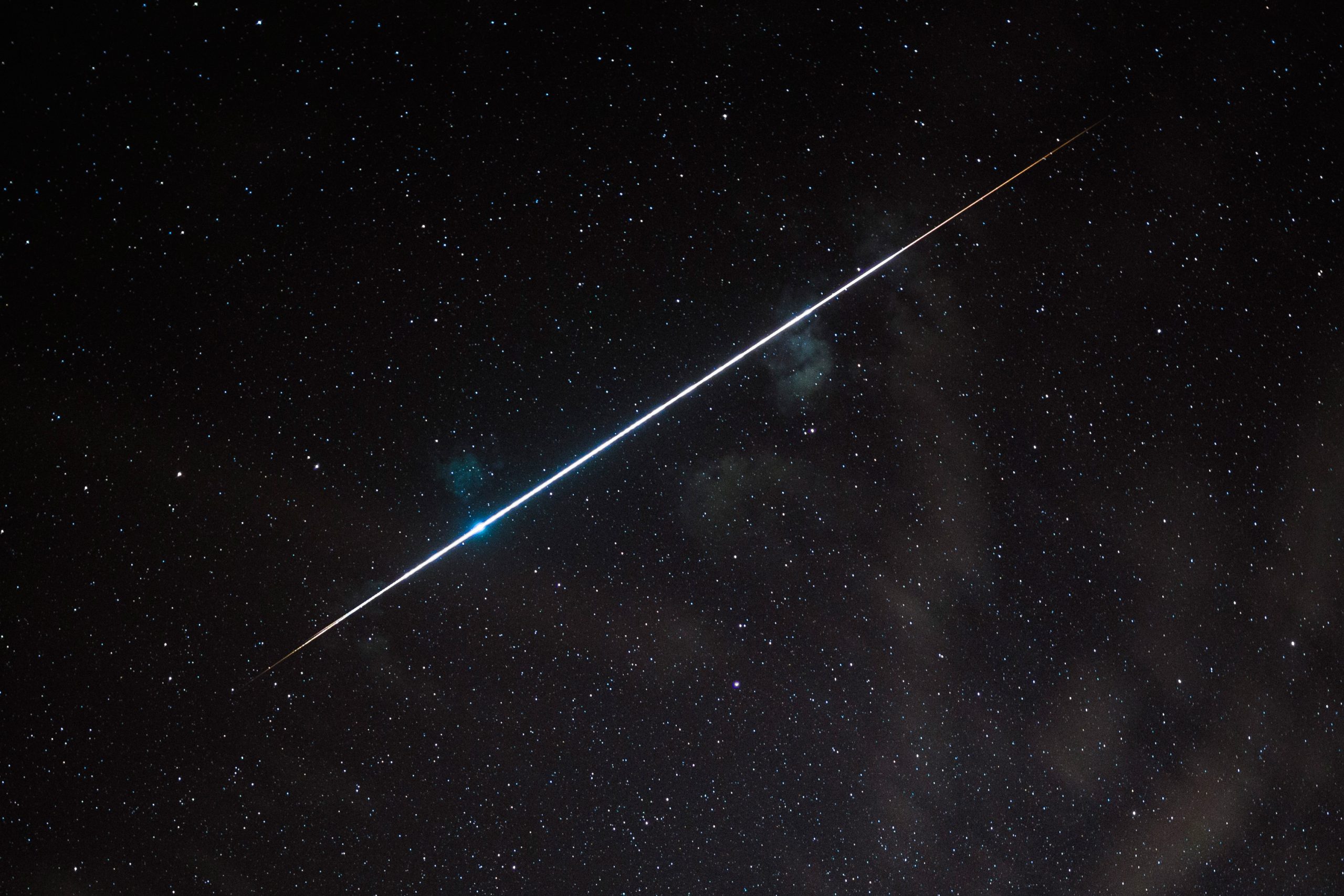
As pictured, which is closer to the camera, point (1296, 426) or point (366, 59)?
point (366, 59)

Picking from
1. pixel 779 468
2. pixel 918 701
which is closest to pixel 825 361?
pixel 779 468

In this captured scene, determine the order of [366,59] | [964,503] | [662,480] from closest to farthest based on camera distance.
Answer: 1. [366,59]
2. [662,480]
3. [964,503]

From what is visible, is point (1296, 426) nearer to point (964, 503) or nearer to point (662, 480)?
point (964, 503)
